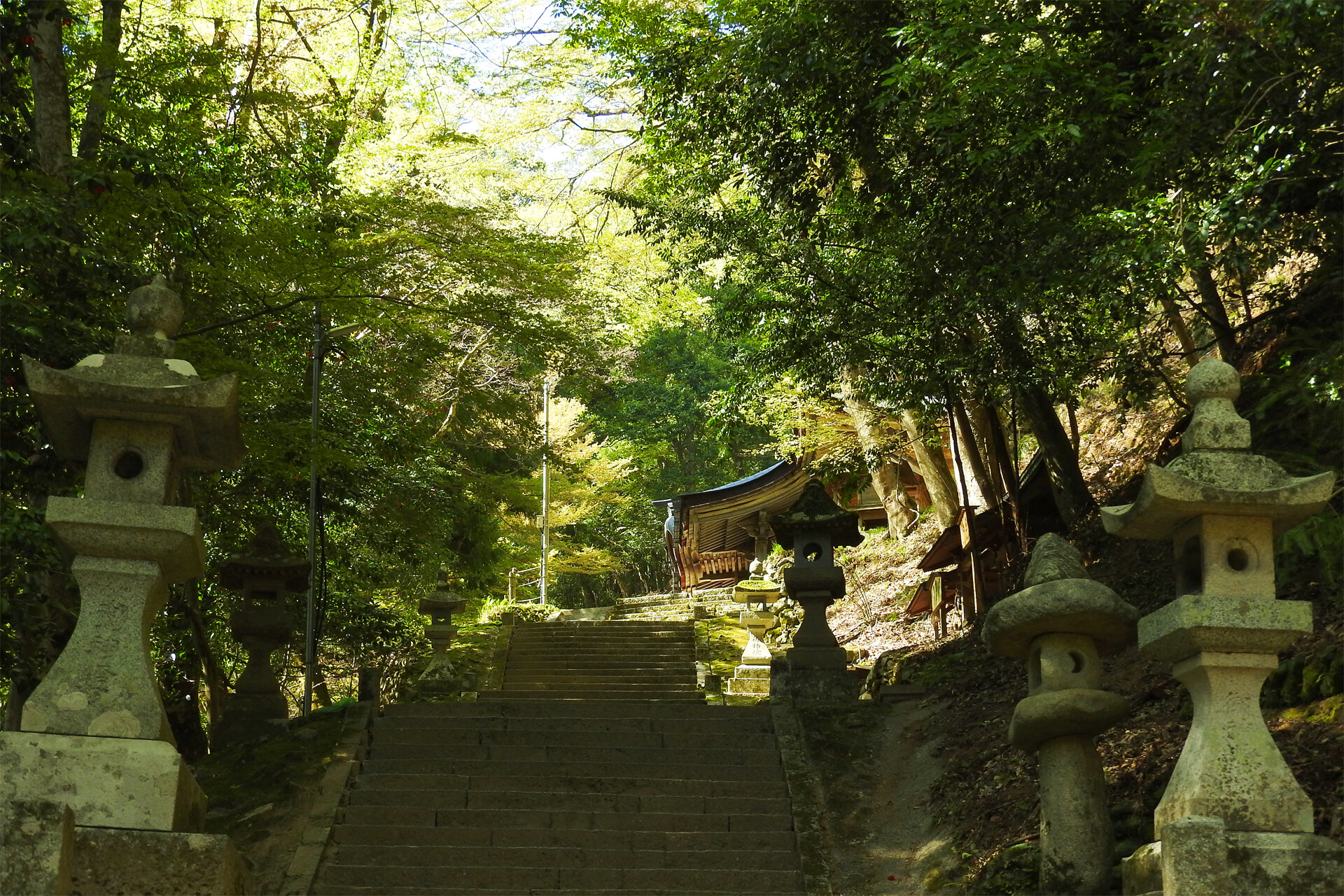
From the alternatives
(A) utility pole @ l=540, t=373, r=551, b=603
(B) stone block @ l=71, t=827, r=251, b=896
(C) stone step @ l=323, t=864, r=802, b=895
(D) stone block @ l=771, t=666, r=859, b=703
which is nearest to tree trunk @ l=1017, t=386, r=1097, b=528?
(D) stone block @ l=771, t=666, r=859, b=703

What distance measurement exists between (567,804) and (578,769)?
31.9 inches

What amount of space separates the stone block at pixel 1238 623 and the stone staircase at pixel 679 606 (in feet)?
53.5

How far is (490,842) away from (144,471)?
457cm

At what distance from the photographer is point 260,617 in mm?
12375

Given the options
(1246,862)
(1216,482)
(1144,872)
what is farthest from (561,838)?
(1216,482)

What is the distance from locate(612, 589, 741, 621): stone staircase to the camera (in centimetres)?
2281

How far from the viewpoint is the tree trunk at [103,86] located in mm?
→ 10031

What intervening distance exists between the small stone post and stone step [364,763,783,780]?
417 cm

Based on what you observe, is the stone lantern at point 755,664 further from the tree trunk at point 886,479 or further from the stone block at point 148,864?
the stone block at point 148,864

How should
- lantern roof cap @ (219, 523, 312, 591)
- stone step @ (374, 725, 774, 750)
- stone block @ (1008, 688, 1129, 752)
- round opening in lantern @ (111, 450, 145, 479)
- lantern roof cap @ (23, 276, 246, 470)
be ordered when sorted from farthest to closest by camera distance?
lantern roof cap @ (219, 523, 312, 591), stone step @ (374, 725, 774, 750), stone block @ (1008, 688, 1129, 752), round opening in lantern @ (111, 450, 145, 479), lantern roof cap @ (23, 276, 246, 470)

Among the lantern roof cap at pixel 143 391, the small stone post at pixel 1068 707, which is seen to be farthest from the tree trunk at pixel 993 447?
the lantern roof cap at pixel 143 391

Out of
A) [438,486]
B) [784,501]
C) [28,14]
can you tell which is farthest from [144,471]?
[784,501]

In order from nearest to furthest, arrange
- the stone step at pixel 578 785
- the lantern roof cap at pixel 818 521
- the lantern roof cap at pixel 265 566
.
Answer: the stone step at pixel 578 785, the lantern roof cap at pixel 265 566, the lantern roof cap at pixel 818 521

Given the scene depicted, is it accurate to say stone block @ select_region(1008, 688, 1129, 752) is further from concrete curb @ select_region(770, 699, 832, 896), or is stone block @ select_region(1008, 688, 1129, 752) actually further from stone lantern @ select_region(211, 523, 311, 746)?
stone lantern @ select_region(211, 523, 311, 746)
